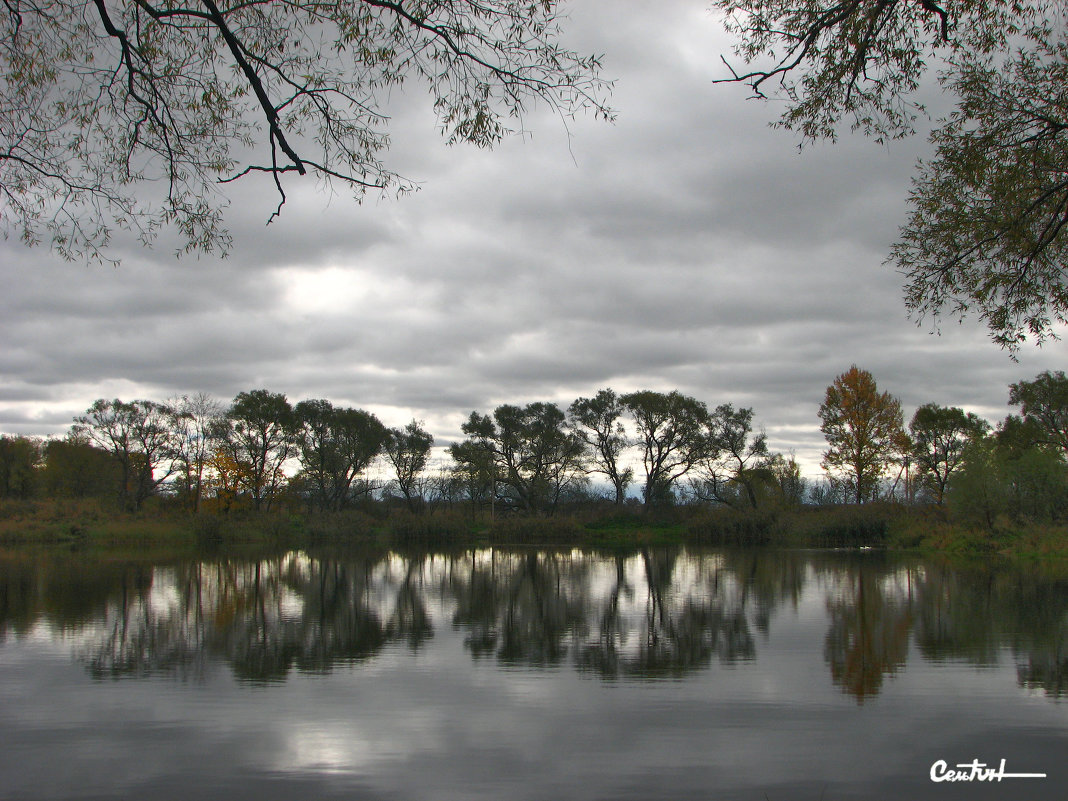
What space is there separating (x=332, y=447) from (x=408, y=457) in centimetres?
681

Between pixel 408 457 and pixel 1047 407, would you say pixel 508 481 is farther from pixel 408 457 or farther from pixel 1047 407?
pixel 1047 407

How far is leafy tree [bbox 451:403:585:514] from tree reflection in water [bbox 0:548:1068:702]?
96.0ft

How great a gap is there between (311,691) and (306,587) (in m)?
11.5

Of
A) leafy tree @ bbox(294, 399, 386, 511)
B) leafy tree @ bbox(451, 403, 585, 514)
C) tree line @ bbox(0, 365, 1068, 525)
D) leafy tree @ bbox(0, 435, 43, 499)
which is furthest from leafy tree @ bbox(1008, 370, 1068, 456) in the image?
leafy tree @ bbox(0, 435, 43, 499)

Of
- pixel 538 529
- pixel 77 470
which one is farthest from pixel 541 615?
pixel 77 470

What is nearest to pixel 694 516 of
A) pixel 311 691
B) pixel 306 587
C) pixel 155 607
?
pixel 306 587

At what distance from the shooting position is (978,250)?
415 inches

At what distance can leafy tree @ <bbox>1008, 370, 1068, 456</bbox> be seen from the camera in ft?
153

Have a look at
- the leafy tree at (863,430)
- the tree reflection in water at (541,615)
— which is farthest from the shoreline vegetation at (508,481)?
the tree reflection in water at (541,615)

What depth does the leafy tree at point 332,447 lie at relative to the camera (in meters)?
57.8

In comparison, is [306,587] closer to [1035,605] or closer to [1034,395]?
[1035,605]

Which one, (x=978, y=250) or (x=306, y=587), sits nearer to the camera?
(x=978, y=250)
